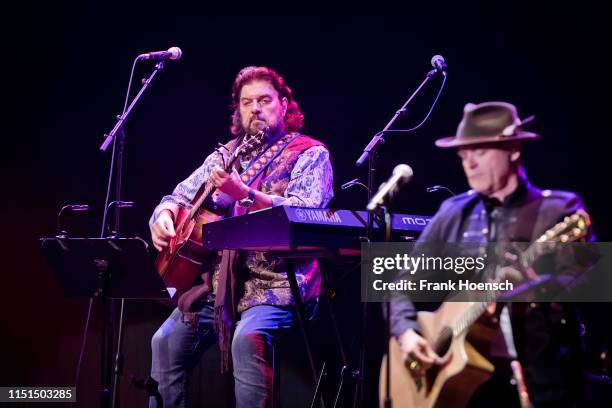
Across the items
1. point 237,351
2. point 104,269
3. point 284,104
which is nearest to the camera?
point 237,351

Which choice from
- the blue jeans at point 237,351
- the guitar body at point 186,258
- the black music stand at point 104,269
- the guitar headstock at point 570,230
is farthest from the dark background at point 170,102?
the guitar headstock at point 570,230

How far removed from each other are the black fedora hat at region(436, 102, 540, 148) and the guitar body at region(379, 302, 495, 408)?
690 mm

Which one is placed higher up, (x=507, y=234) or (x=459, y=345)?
(x=507, y=234)

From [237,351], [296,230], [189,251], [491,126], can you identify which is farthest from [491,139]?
[189,251]

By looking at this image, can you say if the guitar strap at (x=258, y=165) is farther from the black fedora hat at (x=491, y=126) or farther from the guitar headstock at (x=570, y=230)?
the guitar headstock at (x=570, y=230)

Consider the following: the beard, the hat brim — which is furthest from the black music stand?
the hat brim

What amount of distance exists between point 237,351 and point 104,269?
889mm

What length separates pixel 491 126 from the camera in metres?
2.89

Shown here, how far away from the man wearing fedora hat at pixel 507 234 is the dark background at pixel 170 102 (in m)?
2.10

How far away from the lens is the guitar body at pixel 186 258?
4242mm

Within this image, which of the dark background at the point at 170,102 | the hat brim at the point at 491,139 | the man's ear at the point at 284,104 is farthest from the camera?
the dark background at the point at 170,102

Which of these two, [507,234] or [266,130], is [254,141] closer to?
[266,130]

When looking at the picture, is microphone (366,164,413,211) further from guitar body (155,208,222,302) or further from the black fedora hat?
guitar body (155,208,222,302)

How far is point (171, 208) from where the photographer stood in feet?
14.9
